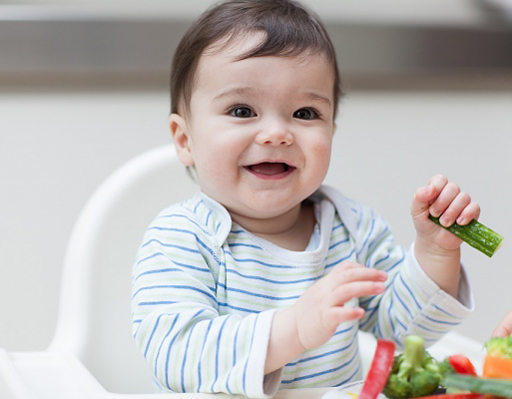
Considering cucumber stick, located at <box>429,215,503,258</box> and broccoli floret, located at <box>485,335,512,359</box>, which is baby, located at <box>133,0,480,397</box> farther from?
broccoli floret, located at <box>485,335,512,359</box>

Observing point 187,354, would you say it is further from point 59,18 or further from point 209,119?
point 59,18

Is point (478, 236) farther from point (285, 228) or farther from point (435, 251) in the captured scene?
point (285, 228)

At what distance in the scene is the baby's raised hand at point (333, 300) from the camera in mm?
526

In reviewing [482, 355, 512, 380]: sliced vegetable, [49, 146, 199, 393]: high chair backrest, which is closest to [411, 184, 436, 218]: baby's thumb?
[482, 355, 512, 380]: sliced vegetable

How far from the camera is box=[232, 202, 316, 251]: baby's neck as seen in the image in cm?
77

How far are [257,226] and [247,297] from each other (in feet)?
0.29

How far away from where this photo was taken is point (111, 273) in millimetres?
880

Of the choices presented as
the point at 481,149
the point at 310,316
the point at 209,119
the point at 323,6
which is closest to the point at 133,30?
the point at 323,6

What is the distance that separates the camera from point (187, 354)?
61 cm

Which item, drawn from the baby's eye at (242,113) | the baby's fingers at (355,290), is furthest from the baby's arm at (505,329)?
the baby's eye at (242,113)

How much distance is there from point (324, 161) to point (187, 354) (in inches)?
9.1

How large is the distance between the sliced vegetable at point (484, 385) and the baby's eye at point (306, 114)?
0.33m

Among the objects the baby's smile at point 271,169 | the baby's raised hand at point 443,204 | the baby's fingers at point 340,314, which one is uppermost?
the baby's smile at point 271,169

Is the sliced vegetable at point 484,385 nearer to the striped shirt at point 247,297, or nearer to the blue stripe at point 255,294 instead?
the striped shirt at point 247,297
